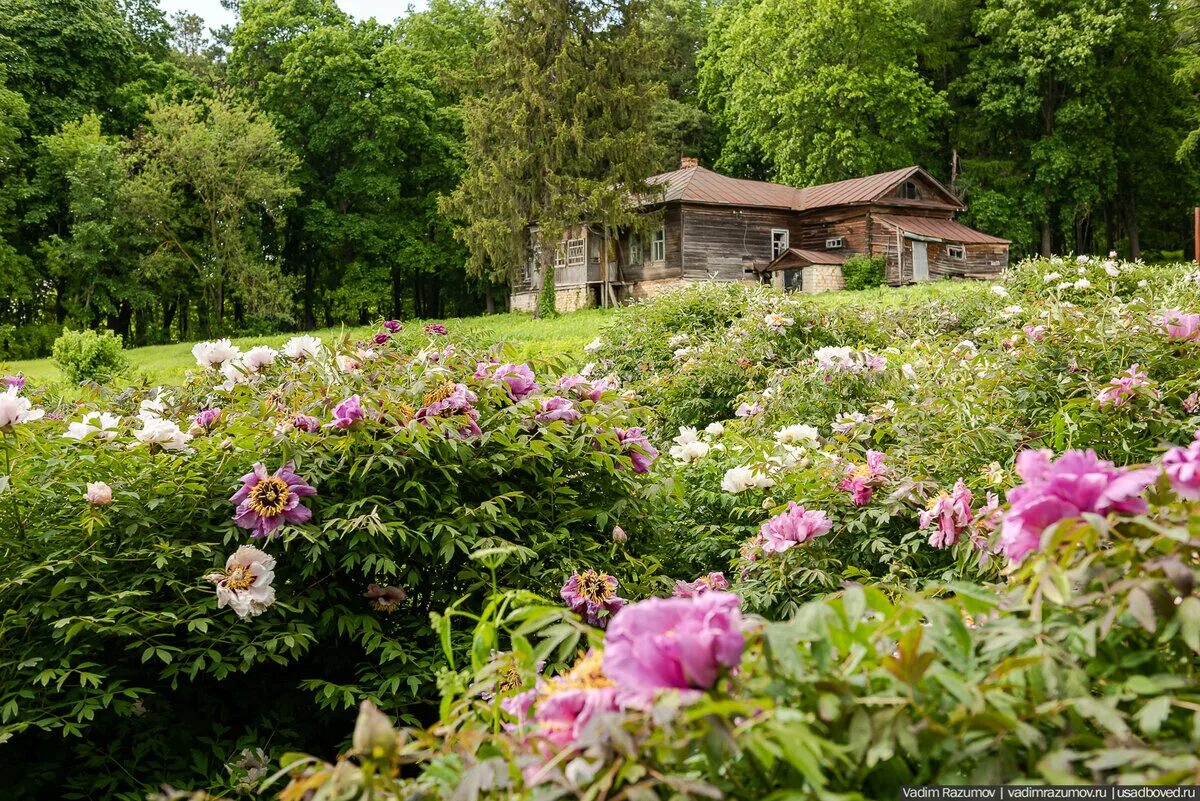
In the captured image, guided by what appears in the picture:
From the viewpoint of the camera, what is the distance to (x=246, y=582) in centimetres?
262

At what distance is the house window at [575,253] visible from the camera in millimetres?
31922

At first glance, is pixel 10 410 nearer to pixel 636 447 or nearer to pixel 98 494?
pixel 98 494

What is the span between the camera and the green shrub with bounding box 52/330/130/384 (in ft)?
→ 51.8

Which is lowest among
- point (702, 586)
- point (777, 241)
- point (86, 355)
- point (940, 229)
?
point (702, 586)

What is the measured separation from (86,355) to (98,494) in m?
15.3

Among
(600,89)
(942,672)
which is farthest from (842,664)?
(600,89)

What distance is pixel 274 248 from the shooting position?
37531 mm

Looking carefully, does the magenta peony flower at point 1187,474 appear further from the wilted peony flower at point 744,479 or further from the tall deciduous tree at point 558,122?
the tall deciduous tree at point 558,122

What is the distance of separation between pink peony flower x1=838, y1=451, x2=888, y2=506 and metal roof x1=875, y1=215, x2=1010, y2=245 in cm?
2861

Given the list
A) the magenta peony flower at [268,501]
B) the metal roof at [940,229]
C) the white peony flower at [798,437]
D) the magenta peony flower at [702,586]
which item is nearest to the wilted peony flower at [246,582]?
the magenta peony flower at [268,501]

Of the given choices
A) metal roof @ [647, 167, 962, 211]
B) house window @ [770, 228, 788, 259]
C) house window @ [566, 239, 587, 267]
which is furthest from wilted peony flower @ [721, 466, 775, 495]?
house window @ [770, 228, 788, 259]

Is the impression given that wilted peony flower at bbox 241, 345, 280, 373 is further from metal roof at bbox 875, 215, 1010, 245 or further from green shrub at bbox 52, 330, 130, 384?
metal roof at bbox 875, 215, 1010, 245

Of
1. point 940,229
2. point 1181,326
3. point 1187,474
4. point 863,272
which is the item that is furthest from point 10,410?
point 940,229

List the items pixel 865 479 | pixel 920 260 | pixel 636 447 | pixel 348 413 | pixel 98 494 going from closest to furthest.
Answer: pixel 98 494
pixel 348 413
pixel 865 479
pixel 636 447
pixel 920 260
